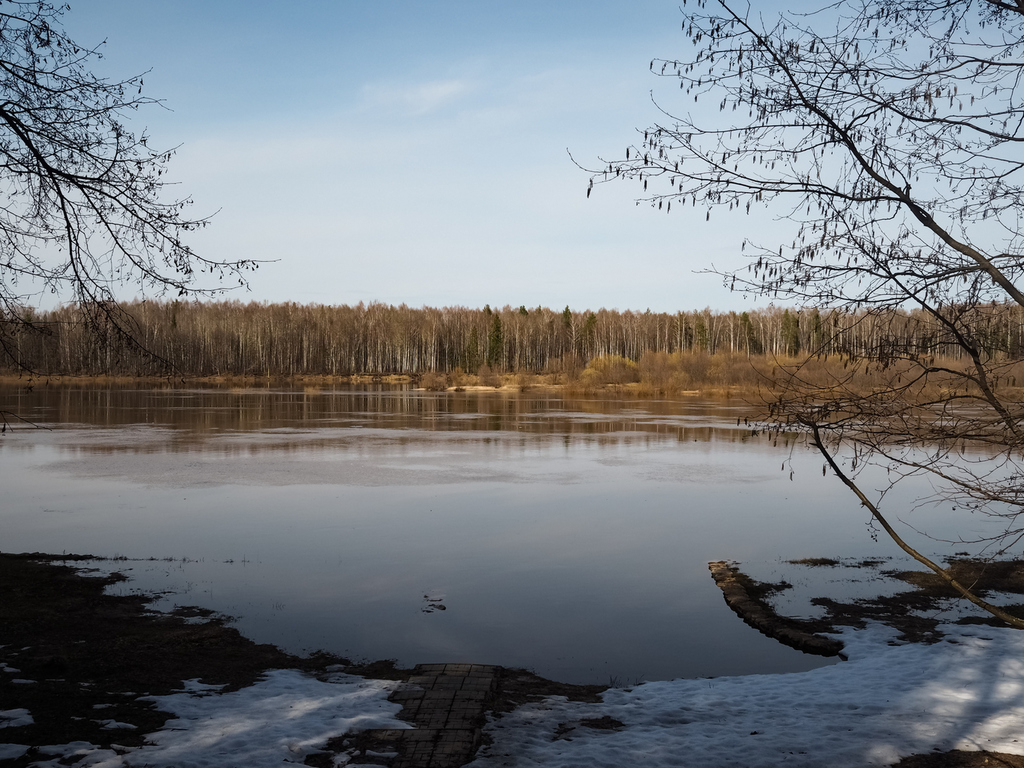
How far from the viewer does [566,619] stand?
911cm

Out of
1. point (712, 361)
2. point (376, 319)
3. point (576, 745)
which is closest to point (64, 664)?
point (576, 745)

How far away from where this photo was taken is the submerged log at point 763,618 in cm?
829

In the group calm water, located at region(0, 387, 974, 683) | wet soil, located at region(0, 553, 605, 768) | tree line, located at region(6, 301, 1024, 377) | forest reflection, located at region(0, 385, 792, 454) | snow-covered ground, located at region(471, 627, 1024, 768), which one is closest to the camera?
snow-covered ground, located at region(471, 627, 1024, 768)

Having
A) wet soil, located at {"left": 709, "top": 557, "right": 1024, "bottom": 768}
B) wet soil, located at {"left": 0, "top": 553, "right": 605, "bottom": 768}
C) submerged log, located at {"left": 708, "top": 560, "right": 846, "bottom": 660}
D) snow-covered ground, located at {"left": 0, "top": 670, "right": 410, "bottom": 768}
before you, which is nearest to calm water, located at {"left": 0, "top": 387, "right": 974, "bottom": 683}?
submerged log, located at {"left": 708, "top": 560, "right": 846, "bottom": 660}

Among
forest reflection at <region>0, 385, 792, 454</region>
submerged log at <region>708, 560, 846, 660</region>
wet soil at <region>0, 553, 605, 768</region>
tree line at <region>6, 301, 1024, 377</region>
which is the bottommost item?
submerged log at <region>708, 560, 846, 660</region>

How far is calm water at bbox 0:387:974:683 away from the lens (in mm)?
8500

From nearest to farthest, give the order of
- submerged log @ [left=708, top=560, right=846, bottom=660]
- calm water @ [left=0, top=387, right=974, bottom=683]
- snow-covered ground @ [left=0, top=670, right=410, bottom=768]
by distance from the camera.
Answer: snow-covered ground @ [left=0, top=670, right=410, bottom=768] < submerged log @ [left=708, top=560, right=846, bottom=660] < calm water @ [left=0, top=387, right=974, bottom=683]

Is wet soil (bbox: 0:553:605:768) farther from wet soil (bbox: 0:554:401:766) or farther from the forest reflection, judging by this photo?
the forest reflection

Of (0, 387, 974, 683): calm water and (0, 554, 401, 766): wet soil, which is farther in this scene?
(0, 387, 974, 683): calm water

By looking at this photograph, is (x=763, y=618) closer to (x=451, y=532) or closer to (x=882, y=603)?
(x=882, y=603)

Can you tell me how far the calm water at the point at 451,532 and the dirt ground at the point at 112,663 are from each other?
0.56 meters

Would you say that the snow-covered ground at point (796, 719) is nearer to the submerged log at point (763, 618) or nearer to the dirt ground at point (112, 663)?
the dirt ground at point (112, 663)

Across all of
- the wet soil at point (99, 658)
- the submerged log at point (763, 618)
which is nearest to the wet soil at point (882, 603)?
the submerged log at point (763, 618)

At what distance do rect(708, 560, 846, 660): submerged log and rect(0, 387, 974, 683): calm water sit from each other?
22 centimetres
